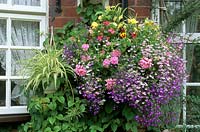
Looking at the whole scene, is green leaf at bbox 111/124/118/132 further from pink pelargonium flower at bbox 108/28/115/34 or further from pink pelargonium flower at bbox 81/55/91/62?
pink pelargonium flower at bbox 108/28/115/34

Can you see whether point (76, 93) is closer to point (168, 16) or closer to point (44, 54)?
point (44, 54)

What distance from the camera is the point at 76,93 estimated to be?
3.22 m

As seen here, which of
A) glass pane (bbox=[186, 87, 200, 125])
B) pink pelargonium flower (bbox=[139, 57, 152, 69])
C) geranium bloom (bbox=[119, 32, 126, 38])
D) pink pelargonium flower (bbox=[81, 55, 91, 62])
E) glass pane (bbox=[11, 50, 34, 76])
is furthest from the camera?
glass pane (bbox=[186, 87, 200, 125])

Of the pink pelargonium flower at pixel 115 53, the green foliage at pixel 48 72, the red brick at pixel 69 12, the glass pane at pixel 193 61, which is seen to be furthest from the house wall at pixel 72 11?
the pink pelargonium flower at pixel 115 53

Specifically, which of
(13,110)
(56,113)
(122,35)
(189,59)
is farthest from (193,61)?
(13,110)

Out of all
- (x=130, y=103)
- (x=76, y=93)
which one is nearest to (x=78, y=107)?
(x=76, y=93)

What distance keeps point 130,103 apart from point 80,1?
3.63 ft

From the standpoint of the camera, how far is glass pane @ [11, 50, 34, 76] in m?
3.55

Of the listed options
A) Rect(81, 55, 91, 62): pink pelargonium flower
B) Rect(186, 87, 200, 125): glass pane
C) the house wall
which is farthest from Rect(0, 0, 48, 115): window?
Rect(186, 87, 200, 125): glass pane

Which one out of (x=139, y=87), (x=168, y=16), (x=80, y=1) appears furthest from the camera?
(x=168, y=16)

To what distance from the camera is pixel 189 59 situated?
3840 millimetres

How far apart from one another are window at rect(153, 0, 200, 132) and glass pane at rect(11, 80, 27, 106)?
1.45m

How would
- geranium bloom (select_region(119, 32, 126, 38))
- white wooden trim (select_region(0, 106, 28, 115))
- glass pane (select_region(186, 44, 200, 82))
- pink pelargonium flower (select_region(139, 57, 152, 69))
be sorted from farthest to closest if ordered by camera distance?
glass pane (select_region(186, 44, 200, 82)) < white wooden trim (select_region(0, 106, 28, 115)) < geranium bloom (select_region(119, 32, 126, 38)) < pink pelargonium flower (select_region(139, 57, 152, 69))

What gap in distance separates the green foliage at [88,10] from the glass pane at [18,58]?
591 mm
